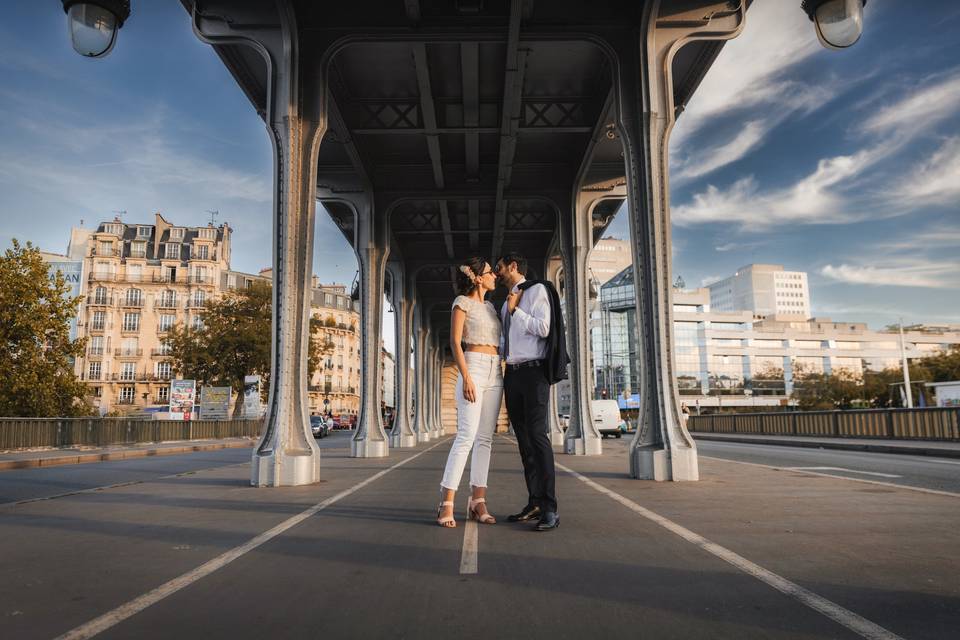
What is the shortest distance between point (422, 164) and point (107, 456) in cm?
1231

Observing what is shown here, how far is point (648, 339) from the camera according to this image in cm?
1015

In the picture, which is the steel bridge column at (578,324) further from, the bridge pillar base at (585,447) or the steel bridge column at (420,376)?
the steel bridge column at (420,376)

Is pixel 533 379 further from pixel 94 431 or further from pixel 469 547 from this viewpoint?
pixel 94 431

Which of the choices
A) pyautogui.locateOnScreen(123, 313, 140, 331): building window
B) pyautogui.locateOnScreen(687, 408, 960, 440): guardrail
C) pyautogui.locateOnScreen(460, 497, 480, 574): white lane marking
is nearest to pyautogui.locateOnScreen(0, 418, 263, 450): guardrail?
pyautogui.locateOnScreen(460, 497, 480, 574): white lane marking

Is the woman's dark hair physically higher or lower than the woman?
higher

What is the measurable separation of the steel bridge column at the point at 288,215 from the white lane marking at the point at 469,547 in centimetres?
461

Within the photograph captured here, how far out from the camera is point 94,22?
6.22 meters

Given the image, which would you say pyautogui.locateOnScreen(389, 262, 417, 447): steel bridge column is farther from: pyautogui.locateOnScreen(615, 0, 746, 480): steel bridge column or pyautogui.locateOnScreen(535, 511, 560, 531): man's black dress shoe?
pyautogui.locateOnScreen(535, 511, 560, 531): man's black dress shoe

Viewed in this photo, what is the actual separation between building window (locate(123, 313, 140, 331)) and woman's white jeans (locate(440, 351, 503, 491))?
83.7 meters

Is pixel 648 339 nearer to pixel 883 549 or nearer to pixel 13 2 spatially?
pixel 883 549

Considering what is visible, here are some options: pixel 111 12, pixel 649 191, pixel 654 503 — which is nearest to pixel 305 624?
pixel 654 503

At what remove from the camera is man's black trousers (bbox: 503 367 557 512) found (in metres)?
5.28

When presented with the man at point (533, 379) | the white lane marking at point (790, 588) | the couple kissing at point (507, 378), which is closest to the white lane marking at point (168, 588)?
the couple kissing at point (507, 378)

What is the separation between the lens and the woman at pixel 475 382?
5336mm
